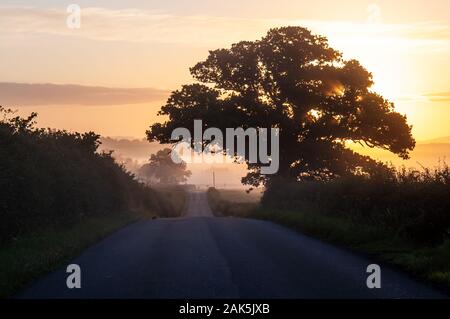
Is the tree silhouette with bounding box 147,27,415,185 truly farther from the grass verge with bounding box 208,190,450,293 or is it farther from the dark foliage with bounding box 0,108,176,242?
the grass verge with bounding box 208,190,450,293

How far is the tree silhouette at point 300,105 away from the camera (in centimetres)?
5725

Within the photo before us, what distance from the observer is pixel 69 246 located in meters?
23.4

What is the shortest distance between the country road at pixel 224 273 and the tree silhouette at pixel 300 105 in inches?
1295

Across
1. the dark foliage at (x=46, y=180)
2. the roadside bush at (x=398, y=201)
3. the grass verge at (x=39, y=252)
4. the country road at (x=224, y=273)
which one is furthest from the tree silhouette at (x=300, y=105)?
the country road at (x=224, y=273)

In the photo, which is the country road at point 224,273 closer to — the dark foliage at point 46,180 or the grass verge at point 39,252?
the grass verge at point 39,252

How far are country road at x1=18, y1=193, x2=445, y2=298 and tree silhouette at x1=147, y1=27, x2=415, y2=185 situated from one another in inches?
1295

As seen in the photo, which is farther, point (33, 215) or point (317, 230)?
point (317, 230)

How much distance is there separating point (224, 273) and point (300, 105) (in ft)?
140

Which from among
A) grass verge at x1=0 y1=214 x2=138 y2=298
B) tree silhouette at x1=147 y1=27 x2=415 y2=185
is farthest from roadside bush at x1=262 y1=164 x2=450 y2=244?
tree silhouette at x1=147 y1=27 x2=415 y2=185

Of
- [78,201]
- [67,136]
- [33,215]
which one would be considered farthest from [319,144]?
[33,215]

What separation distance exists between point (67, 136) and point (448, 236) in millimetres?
29825

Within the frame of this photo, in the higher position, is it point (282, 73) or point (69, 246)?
point (282, 73)
